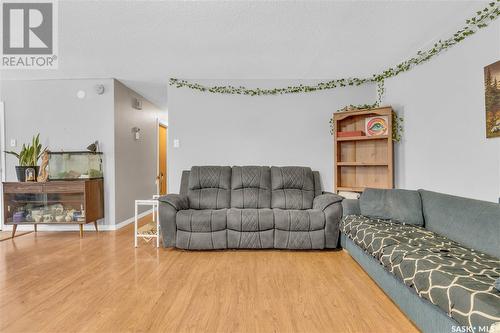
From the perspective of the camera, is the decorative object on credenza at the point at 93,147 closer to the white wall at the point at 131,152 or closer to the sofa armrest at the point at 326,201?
the white wall at the point at 131,152

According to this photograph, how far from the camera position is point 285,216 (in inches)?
119

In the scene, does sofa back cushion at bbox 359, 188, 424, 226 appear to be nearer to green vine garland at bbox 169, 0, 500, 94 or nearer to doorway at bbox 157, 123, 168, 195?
green vine garland at bbox 169, 0, 500, 94

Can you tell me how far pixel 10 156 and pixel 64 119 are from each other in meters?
0.96

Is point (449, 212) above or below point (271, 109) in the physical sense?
below

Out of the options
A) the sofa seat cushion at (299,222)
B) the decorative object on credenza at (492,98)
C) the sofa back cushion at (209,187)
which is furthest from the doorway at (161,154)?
the decorative object on credenza at (492,98)

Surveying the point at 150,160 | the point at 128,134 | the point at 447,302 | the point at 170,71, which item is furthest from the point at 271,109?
the point at 447,302

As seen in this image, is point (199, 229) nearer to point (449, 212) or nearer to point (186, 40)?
point (186, 40)

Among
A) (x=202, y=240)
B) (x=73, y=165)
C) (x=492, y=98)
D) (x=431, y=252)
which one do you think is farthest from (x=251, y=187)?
(x=73, y=165)

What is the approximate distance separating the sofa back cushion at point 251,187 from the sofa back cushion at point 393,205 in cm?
118

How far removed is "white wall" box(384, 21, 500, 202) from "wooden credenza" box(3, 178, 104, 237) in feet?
13.9

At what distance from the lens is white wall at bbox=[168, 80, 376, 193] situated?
396cm

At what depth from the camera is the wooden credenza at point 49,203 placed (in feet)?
11.8

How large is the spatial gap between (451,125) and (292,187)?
1.82 meters

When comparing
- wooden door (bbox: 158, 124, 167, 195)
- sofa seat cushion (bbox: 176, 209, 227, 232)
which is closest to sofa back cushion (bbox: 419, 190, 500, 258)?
sofa seat cushion (bbox: 176, 209, 227, 232)
